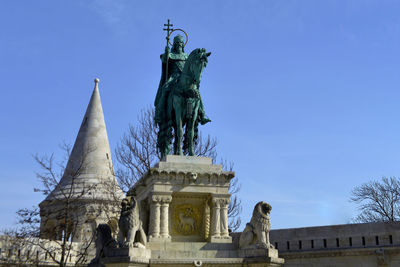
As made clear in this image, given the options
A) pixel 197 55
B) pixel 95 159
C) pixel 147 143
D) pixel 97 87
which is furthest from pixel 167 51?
pixel 97 87

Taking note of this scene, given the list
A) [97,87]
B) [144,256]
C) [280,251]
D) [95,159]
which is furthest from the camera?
[97,87]

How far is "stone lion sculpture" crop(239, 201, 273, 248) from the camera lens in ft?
31.2

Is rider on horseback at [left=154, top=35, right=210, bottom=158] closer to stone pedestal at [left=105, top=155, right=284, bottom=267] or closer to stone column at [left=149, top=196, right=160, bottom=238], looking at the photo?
stone pedestal at [left=105, top=155, right=284, bottom=267]

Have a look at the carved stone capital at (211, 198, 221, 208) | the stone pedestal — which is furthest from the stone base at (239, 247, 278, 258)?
the carved stone capital at (211, 198, 221, 208)

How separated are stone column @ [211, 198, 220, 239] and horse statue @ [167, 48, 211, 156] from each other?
Result: 1.16 m

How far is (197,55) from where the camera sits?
34.6ft

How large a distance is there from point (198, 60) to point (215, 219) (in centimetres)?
309

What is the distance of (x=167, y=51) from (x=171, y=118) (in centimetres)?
156

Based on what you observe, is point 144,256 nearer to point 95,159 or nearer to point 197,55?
point 197,55

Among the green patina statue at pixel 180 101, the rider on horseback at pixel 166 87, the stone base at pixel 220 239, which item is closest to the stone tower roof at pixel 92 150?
the rider on horseback at pixel 166 87

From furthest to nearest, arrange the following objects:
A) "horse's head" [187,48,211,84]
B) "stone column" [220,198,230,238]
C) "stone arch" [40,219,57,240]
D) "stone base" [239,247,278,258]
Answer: "stone arch" [40,219,57,240] < "horse's head" [187,48,211,84] < "stone column" [220,198,230,238] < "stone base" [239,247,278,258]

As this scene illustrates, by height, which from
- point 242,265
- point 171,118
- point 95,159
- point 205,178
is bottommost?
point 242,265

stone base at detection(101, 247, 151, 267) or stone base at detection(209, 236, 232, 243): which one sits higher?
stone base at detection(209, 236, 232, 243)

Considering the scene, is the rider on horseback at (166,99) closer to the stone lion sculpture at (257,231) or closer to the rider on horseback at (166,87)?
the rider on horseback at (166,87)
